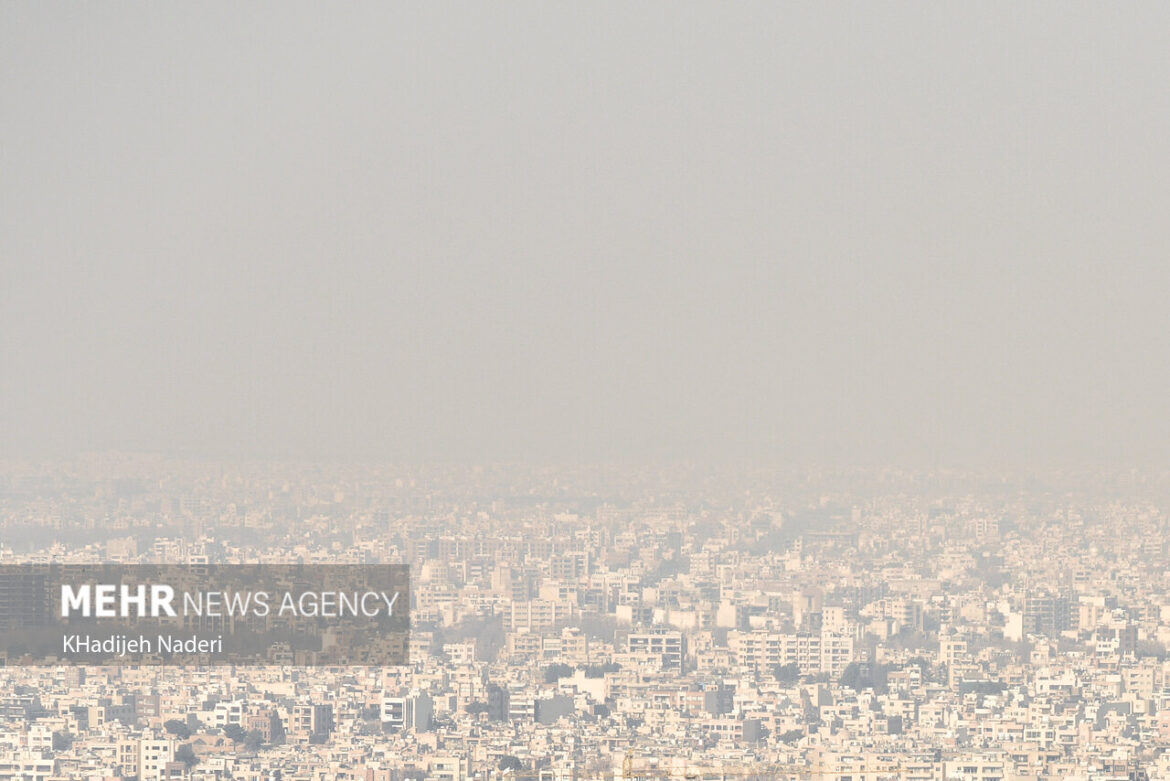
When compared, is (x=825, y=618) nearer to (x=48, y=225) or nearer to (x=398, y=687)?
(x=398, y=687)

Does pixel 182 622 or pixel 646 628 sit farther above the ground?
pixel 182 622

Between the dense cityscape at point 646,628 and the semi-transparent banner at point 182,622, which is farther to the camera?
the semi-transparent banner at point 182,622

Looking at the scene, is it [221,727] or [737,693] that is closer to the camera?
[221,727]

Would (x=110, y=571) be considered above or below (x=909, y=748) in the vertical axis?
above

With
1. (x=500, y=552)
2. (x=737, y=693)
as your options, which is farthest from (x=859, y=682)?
(x=500, y=552)

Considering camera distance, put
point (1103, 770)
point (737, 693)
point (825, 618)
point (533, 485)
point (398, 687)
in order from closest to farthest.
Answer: point (1103, 770) < point (398, 687) < point (737, 693) < point (825, 618) < point (533, 485)
